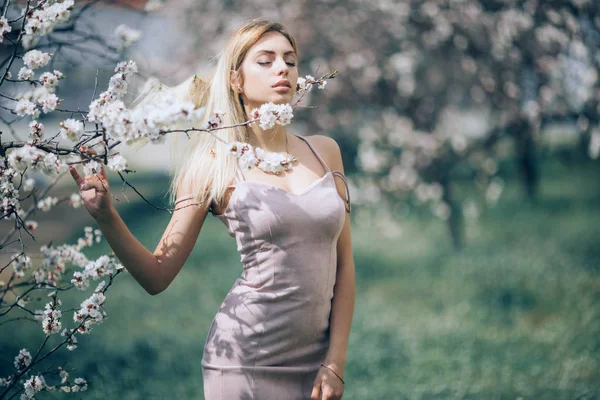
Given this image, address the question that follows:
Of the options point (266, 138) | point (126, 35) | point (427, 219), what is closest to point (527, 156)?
point (427, 219)

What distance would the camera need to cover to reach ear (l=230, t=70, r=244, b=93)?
2.46 meters

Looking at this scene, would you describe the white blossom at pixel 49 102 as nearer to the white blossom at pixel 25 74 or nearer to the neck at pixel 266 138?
the white blossom at pixel 25 74

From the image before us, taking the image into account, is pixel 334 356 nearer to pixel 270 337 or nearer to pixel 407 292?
pixel 270 337

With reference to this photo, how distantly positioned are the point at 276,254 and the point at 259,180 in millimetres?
265

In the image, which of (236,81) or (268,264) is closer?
(268,264)

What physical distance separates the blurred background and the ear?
3.89 feet

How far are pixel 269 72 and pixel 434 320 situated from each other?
13.9ft

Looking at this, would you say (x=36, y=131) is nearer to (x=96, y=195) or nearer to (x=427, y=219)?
(x=96, y=195)

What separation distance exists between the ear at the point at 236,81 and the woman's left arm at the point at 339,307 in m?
0.35

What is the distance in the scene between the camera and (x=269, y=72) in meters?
2.38

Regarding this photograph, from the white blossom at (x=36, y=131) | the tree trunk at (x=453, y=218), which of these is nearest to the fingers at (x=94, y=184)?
the white blossom at (x=36, y=131)

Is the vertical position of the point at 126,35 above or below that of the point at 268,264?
above

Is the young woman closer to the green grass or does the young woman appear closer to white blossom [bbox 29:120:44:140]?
white blossom [bbox 29:120:44:140]

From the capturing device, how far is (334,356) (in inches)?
88.7
